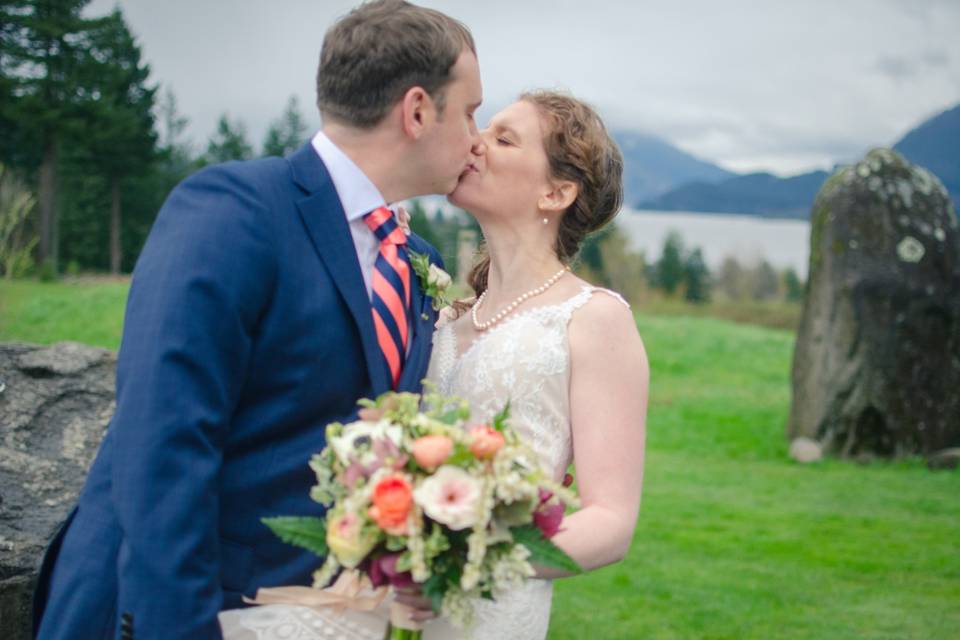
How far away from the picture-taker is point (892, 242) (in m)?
13.4

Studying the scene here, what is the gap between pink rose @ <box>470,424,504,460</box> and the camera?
102 inches

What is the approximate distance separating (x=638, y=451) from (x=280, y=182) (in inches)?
57.9

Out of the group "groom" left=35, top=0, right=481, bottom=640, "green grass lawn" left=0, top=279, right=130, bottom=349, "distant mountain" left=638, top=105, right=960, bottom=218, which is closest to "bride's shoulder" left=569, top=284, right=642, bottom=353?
"groom" left=35, top=0, right=481, bottom=640

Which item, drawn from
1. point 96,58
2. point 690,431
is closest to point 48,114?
point 96,58

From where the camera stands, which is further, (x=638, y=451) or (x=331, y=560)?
(x=638, y=451)

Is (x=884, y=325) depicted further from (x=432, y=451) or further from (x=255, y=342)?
(x=432, y=451)

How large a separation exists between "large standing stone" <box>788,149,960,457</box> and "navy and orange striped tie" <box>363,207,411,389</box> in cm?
1106

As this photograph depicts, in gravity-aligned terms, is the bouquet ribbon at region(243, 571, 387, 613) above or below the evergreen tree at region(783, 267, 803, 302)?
above

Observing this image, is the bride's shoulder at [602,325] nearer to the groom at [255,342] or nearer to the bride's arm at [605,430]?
the bride's arm at [605,430]

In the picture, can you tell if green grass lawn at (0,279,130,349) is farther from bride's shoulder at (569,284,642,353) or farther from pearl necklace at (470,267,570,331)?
bride's shoulder at (569,284,642,353)

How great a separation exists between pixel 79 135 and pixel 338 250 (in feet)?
135

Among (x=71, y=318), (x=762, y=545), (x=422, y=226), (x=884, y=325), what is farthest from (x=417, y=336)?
(x=422, y=226)

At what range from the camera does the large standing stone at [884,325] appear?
13.2 metres

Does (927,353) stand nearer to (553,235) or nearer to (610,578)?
(610,578)
